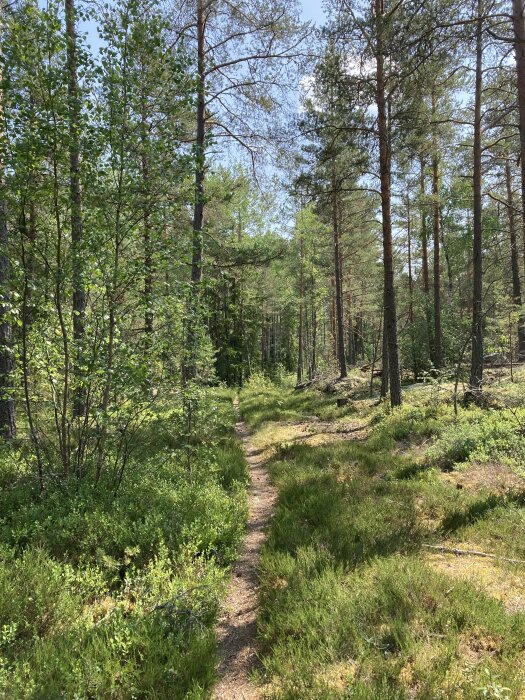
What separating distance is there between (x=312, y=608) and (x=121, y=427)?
346cm

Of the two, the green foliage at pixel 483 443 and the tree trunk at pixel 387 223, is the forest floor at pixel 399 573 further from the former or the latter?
the tree trunk at pixel 387 223

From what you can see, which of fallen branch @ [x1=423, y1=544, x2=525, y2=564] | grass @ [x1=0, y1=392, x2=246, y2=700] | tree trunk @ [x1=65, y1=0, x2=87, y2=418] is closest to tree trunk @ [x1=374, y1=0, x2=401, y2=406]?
grass @ [x1=0, y1=392, x2=246, y2=700]

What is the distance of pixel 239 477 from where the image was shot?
691 cm

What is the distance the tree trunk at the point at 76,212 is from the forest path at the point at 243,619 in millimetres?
2884

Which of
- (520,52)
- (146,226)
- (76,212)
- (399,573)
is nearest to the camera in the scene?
(399,573)

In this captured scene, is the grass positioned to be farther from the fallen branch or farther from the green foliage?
the green foliage

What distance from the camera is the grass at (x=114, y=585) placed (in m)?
2.47

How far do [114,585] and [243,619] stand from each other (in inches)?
50.8

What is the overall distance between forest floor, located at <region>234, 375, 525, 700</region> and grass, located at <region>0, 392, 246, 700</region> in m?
0.57

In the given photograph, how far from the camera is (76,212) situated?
4.46 meters

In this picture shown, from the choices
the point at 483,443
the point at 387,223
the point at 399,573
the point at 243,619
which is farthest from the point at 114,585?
the point at 387,223

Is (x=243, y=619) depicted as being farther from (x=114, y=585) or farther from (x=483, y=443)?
(x=483, y=443)

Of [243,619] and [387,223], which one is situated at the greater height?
[387,223]

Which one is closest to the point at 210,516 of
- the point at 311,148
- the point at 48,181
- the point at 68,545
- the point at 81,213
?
the point at 68,545
